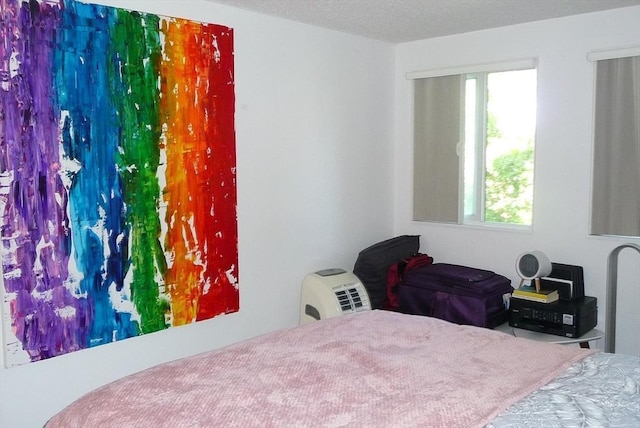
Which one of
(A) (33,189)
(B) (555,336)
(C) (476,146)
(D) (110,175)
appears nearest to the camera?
(A) (33,189)

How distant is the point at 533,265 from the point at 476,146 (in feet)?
3.71

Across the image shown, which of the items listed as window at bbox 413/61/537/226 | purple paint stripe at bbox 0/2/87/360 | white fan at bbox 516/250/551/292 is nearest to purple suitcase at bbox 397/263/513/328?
white fan at bbox 516/250/551/292

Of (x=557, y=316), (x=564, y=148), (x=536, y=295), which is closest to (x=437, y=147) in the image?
(x=564, y=148)

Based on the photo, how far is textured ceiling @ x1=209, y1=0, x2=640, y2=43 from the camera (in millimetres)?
3312

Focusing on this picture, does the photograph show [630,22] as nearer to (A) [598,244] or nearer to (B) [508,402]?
(A) [598,244]

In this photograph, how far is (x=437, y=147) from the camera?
441cm

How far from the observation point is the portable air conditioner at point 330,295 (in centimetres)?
367

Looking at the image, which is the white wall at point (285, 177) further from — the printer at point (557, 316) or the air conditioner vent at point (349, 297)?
the printer at point (557, 316)

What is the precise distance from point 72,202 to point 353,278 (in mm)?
1852

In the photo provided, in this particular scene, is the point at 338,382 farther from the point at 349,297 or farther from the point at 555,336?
the point at 555,336

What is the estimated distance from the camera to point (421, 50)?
4.40 m

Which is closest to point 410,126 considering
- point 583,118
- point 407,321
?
point 583,118

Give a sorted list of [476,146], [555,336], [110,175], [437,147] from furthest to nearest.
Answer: [437,147]
[476,146]
[555,336]
[110,175]

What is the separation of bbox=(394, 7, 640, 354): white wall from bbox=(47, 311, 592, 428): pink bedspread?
1.61m
